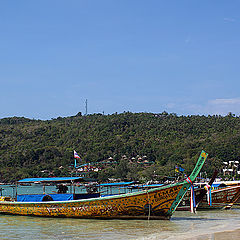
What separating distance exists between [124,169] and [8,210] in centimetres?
6601

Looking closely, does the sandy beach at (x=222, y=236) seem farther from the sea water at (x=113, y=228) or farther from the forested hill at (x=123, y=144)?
the forested hill at (x=123, y=144)

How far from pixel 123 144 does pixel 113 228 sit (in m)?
89.1

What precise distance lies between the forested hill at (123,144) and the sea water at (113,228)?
58325mm

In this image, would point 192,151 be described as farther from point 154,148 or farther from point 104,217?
point 104,217

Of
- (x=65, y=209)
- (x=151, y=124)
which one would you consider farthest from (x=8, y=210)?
(x=151, y=124)

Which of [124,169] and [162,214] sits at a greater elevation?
[124,169]

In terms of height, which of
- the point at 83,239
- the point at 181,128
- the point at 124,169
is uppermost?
the point at 181,128

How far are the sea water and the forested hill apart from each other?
58.3 metres

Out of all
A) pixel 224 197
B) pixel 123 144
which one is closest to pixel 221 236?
pixel 224 197

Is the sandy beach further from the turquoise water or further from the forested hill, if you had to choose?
the forested hill

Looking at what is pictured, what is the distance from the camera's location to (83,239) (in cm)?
1509

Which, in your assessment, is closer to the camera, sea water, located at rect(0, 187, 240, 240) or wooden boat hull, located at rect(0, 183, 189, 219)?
sea water, located at rect(0, 187, 240, 240)

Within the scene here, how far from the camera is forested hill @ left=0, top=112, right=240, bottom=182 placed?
8625 centimetres

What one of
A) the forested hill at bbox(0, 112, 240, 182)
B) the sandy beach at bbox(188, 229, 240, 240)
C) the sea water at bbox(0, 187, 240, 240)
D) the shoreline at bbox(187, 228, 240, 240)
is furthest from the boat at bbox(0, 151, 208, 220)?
the forested hill at bbox(0, 112, 240, 182)
